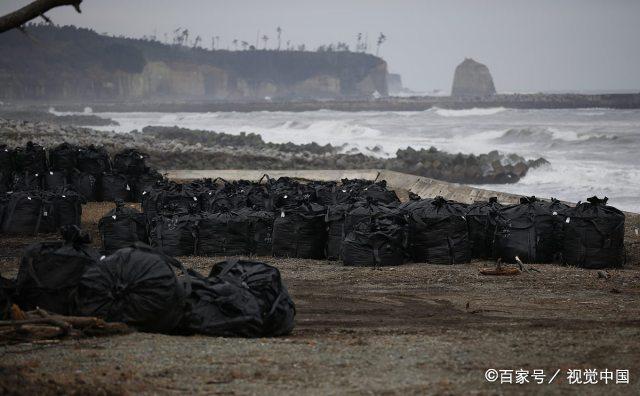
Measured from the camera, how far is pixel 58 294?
6.57 m

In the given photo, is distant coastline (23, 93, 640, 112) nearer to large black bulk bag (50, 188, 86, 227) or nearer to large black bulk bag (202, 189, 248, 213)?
large black bulk bag (202, 189, 248, 213)

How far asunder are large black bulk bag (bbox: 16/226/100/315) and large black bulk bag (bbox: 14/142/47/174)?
390 inches

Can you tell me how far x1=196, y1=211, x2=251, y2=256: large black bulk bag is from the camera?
11.4 m

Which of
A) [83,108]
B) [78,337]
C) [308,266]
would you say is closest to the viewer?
[78,337]

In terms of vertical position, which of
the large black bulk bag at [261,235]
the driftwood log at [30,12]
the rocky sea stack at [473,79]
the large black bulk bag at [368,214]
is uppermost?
the rocky sea stack at [473,79]

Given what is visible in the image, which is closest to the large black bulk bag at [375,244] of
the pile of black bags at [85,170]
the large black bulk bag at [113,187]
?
the pile of black bags at [85,170]

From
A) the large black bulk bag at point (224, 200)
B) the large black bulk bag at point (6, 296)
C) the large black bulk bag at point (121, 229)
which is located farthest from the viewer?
the large black bulk bag at point (224, 200)

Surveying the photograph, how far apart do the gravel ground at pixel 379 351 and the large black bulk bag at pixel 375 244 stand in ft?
4.93

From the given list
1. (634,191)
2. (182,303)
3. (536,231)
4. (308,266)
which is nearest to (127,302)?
(182,303)

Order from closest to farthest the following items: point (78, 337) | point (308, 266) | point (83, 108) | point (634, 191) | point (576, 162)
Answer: point (78, 337) → point (308, 266) → point (634, 191) → point (576, 162) → point (83, 108)

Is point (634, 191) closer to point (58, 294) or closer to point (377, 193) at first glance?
point (377, 193)

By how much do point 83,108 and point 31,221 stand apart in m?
88.6

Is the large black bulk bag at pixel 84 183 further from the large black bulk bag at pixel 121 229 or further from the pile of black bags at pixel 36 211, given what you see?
the large black bulk bag at pixel 121 229

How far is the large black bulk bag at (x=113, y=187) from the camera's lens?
16875 mm
